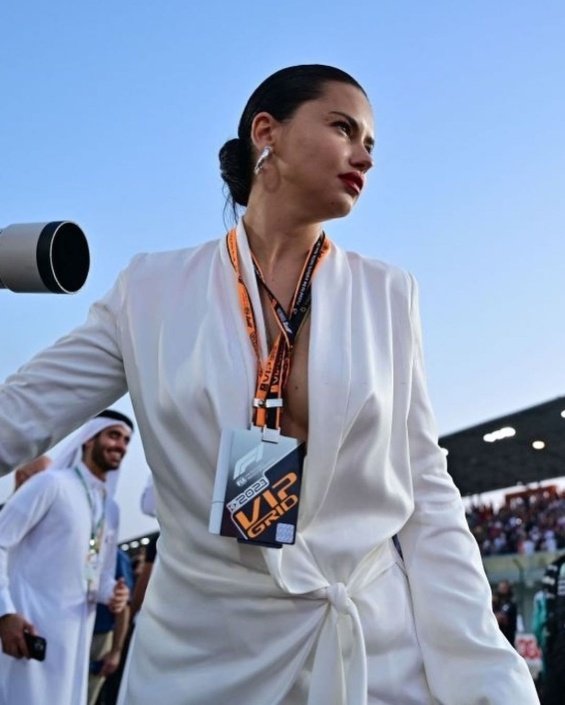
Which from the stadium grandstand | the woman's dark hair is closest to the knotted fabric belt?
the woman's dark hair

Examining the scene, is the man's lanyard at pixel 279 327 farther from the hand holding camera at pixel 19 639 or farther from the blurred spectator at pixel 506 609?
the blurred spectator at pixel 506 609

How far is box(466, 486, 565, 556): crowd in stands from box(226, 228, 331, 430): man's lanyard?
16.7 m

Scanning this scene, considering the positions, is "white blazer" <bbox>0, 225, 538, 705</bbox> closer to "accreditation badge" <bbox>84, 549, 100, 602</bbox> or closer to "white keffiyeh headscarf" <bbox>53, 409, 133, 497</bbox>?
"accreditation badge" <bbox>84, 549, 100, 602</bbox>

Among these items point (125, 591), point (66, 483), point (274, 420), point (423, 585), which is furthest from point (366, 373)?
point (125, 591)

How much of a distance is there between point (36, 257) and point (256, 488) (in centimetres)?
56

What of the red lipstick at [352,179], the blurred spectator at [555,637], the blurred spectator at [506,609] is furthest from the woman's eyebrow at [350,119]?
the blurred spectator at [506,609]

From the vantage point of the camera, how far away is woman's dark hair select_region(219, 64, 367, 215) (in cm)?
228

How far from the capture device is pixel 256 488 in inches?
72.3

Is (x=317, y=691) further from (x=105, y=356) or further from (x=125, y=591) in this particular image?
(x=125, y=591)

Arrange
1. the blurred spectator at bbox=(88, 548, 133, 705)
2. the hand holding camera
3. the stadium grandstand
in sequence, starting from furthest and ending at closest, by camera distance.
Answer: the stadium grandstand
the blurred spectator at bbox=(88, 548, 133, 705)
the hand holding camera

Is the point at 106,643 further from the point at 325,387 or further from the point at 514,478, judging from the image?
the point at 514,478

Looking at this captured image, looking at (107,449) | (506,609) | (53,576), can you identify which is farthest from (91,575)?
(506,609)

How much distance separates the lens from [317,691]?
5.78ft

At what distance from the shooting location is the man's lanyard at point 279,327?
1927mm
